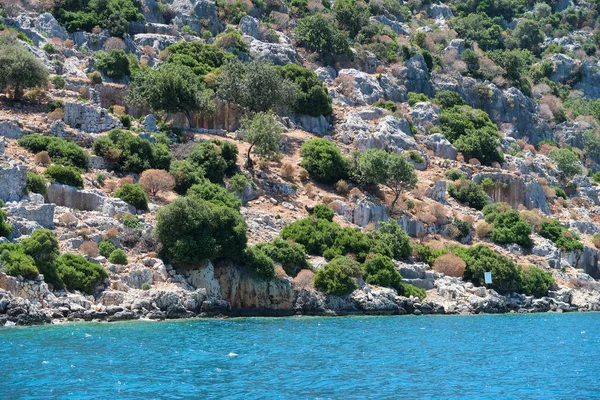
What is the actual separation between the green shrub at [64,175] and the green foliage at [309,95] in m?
33.2

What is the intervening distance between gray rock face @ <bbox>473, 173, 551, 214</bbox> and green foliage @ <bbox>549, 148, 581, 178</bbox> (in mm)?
12518

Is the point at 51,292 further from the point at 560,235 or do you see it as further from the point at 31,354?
the point at 560,235

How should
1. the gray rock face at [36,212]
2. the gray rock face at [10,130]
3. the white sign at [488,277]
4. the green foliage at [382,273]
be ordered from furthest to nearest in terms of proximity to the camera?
the white sign at [488,277] → the gray rock face at [10,130] → the green foliage at [382,273] → the gray rock face at [36,212]

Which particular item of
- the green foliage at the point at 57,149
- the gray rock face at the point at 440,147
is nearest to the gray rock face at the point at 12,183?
the green foliage at the point at 57,149

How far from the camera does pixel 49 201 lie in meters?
59.1

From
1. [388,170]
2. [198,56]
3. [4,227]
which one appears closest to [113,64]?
[198,56]

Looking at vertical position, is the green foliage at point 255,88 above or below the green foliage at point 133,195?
above

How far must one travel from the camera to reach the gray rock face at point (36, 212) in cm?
5384

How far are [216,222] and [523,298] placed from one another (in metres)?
29.0

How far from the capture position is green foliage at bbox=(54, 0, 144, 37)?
90.4m

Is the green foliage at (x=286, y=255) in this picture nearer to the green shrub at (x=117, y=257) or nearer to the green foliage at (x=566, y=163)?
the green shrub at (x=117, y=257)

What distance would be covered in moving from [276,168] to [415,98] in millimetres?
29608

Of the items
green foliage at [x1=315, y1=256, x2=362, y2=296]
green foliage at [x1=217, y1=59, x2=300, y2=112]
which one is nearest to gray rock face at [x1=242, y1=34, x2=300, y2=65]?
green foliage at [x1=217, y1=59, x2=300, y2=112]

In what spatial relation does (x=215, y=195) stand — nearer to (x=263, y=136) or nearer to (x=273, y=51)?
(x=263, y=136)
